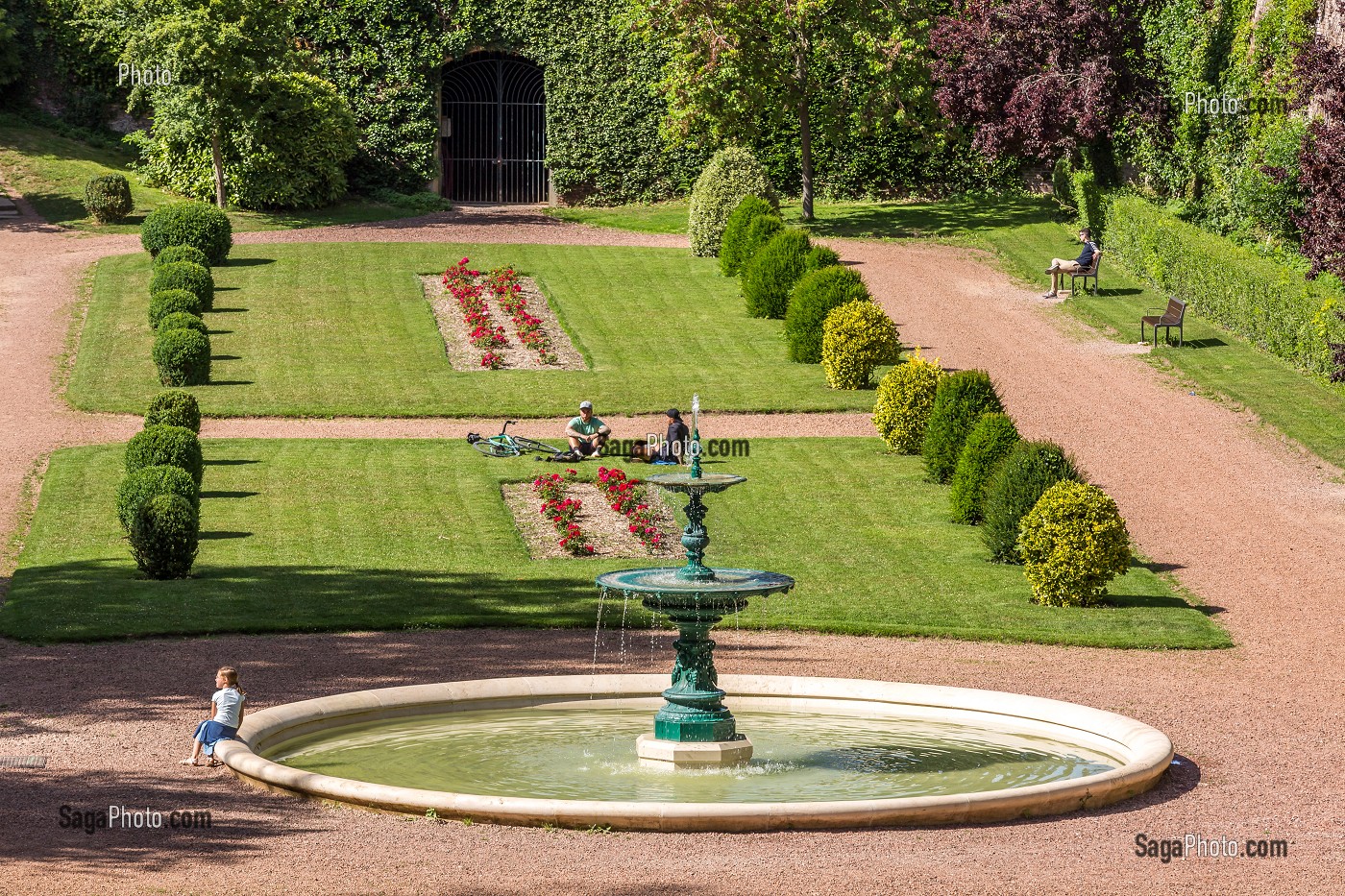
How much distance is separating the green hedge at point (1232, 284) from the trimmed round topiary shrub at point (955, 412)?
20.4ft

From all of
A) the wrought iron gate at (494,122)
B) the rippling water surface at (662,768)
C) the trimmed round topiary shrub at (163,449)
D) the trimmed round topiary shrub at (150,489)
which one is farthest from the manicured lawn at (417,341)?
the rippling water surface at (662,768)

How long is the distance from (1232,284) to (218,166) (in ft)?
69.5

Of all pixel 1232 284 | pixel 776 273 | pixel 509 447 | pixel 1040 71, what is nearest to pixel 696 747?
pixel 509 447

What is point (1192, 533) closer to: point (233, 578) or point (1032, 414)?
point (1032, 414)

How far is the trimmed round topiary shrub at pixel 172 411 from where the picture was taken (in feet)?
75.4

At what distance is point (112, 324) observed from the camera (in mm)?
31172

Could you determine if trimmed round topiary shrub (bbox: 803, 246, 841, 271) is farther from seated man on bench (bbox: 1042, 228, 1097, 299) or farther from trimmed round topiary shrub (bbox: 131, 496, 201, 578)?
trimmed round topiary shrub (bbox: 131, 496, 201, 578)

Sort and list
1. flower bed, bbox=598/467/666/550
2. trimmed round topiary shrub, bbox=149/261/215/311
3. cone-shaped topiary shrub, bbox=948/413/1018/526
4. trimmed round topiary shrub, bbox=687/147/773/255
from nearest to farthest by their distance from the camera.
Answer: flower bed, bbox=598/467/666/550 → cone-shaped topiary shrub, bbox=948/413/1018/526 → trimmed round topiary shrub, bbox=149/261/215/311 → trimmed round topiary shrub, bbox=687/147/773/255

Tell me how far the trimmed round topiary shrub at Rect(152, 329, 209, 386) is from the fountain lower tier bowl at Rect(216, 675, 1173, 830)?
47.3ft

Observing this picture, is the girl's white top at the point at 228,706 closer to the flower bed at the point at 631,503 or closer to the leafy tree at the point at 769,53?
the flower bed at the point at 631,503

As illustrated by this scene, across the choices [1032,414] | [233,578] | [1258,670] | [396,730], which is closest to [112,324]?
[233,578]

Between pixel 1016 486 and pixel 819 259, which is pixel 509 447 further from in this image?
pixel 819 259

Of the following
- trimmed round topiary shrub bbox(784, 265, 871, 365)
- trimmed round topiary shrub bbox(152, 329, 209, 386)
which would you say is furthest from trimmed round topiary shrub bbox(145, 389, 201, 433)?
trimmed round topiary shrub bbox(784, 265, 871, 365)

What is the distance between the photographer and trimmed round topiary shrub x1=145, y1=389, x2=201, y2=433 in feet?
75.4
